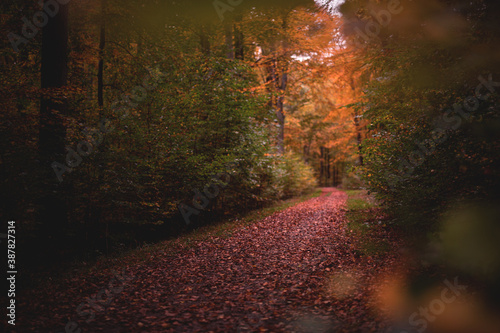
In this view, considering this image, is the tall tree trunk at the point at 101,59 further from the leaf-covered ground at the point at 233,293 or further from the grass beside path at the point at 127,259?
the leaf-covered ground at the point at 233,293

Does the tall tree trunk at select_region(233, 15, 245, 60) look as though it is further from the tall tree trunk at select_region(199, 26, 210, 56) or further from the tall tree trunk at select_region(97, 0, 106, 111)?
the tall tree trunk at select_region(97, 0, 106, 111)

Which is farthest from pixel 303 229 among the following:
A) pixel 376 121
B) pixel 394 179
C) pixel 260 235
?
pixel 376 121

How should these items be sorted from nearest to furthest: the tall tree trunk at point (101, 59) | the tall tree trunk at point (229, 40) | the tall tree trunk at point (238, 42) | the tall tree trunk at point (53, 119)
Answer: the tall tree trunk at point (53, 119) → the tall tree trunk at point (101, 59) → the tall tree trunk at point (229, 40) → the tall tree trunk at point (238, 42)

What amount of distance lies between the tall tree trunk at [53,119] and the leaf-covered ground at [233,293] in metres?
2.08

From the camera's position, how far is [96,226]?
8141 mm

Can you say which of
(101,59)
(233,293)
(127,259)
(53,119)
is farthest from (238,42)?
(233,293)

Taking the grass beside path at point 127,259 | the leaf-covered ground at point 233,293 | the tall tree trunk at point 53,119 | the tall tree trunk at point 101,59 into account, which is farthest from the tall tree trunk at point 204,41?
the leaf-covered ground at point 233,293

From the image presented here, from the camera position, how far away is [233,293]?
5.09 meters

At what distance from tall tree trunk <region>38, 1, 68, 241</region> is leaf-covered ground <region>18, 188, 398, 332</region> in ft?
6.81

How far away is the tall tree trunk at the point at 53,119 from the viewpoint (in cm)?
681

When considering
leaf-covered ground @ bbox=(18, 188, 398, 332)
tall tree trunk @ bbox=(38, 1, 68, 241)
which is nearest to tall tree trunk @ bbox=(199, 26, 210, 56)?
tall tree trunk @ bbox=(38, 1, 68, 241)

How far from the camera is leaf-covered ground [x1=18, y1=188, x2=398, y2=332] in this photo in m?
4.07

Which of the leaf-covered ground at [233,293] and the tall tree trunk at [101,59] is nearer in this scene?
the leaf-covered ground at [233,293]

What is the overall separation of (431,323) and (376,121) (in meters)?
5.53
